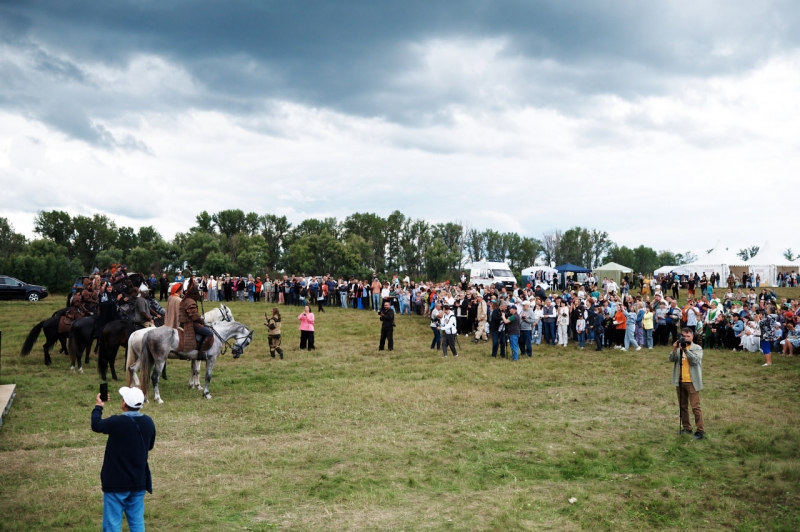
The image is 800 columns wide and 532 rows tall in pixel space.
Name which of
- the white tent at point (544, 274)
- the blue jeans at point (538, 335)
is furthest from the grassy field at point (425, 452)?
the white tent at point (544, 274)

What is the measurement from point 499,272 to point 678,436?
104ft

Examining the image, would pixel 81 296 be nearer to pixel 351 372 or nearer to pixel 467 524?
pixel 351 372

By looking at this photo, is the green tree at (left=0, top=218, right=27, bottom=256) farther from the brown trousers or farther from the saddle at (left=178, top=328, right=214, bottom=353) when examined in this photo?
the brown trousers

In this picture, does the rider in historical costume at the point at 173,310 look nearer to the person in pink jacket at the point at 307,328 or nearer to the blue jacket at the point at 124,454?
the person in pink jacket at the point at 307,328

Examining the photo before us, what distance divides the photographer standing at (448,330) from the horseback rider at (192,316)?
8.44 m

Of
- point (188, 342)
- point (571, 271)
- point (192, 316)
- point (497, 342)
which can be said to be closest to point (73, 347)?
point (188, 342)

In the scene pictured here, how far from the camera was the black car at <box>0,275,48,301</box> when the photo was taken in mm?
34719

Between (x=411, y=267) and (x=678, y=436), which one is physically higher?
(x=411, y=267)

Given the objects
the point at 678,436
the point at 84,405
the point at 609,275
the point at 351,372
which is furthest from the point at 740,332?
the point at 609,275

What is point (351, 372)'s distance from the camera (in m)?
17.3

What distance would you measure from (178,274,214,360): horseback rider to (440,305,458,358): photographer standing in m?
8.44

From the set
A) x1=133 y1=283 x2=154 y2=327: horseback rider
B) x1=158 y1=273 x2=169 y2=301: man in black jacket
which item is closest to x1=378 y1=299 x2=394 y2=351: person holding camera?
x1=133 y1=283 x2=154 y2=327: horseback rider

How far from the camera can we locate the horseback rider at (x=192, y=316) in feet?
44.4

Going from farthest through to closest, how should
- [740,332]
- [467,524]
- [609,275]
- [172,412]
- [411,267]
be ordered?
[411,267] → [609,275] → [740,332] → [172,412] → [467,524]
